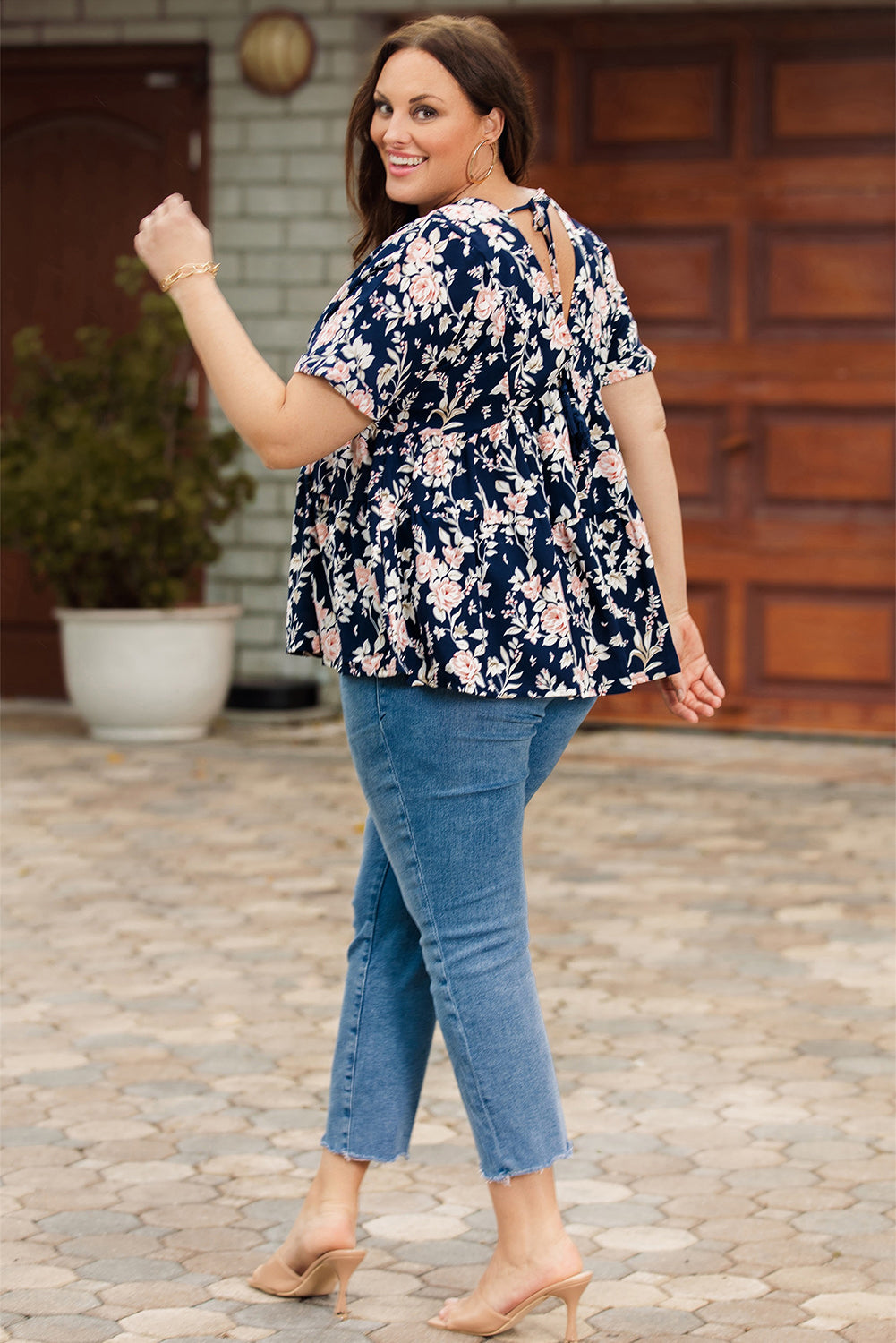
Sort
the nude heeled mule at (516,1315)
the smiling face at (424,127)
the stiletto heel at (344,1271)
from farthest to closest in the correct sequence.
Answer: the stiletto heel at (344,1271) → the nude heeled mule at (516,1315) → the smiling face at (424,127)

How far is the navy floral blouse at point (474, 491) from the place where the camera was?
6.81 ft

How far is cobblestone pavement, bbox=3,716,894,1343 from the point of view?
2.55 metres

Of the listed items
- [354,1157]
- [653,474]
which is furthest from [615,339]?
[354,1157]

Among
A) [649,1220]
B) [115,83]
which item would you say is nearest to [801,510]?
[115,83]

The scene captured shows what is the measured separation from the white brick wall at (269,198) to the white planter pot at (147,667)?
60cm

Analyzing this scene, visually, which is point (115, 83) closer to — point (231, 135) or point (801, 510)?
point (231, 135)

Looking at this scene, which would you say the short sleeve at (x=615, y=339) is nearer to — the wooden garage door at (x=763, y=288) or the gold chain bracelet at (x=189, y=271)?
the gold chain bracelet at (x=189, y=271)

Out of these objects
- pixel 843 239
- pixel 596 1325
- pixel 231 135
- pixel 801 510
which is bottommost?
pixel 596 1325

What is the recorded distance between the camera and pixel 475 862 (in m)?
2.26

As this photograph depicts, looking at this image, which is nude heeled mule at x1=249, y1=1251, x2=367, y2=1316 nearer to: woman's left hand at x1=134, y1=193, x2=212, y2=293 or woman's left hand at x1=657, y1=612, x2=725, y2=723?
woman's left hand at x1=657, y1=612, x2=725, y2=723

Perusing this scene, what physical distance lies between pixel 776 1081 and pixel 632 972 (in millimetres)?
784

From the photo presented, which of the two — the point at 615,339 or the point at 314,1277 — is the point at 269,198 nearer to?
the point at 615,339

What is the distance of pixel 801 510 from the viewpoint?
7527 mm

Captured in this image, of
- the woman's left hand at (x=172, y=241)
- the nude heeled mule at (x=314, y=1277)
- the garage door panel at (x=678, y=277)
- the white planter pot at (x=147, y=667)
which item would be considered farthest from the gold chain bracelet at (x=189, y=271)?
the garage door panel at (x=678, y=277)
